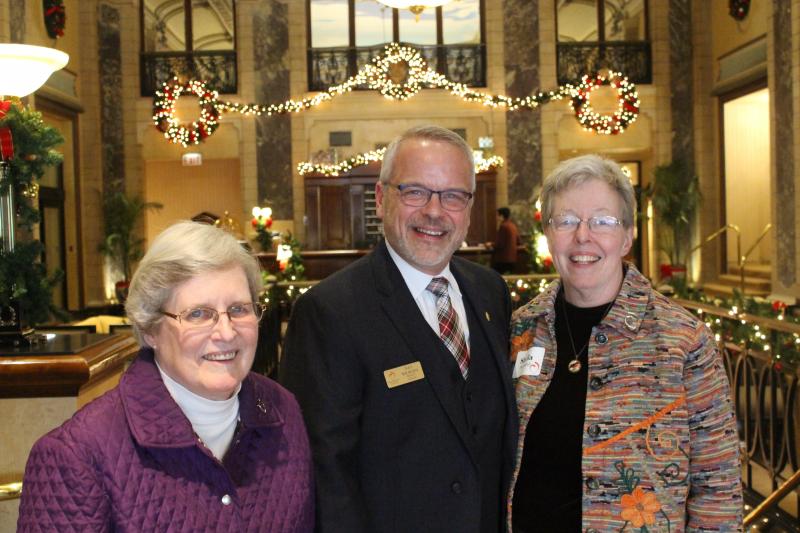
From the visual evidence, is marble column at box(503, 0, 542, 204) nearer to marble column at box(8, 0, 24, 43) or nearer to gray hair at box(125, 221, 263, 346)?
marble column at box(8, 0, 24, 43)

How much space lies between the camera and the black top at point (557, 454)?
2.03 meters

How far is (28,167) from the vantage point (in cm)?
312

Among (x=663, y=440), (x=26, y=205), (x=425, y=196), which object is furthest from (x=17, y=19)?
(x=663, y=440)

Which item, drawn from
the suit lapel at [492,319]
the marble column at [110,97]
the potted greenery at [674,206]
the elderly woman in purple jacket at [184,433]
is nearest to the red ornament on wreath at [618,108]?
the potted greenery at [674,206]

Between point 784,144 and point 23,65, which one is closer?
point 23,65

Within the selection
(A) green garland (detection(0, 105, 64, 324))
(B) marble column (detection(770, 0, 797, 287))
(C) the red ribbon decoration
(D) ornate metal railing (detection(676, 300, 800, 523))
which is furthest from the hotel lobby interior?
(C) the red ribbon decoration

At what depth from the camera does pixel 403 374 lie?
2057mm

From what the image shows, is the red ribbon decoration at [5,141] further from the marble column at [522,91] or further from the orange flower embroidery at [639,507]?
the marble column at [522,91]

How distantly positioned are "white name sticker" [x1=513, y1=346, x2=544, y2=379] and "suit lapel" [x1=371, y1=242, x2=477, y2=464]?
191mm

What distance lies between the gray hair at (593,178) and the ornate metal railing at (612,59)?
1419 centimetres

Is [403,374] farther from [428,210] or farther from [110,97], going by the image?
[110,97]

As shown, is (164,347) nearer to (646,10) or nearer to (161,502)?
(161,502)

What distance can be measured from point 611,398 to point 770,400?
3260mm

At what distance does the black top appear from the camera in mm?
2025
